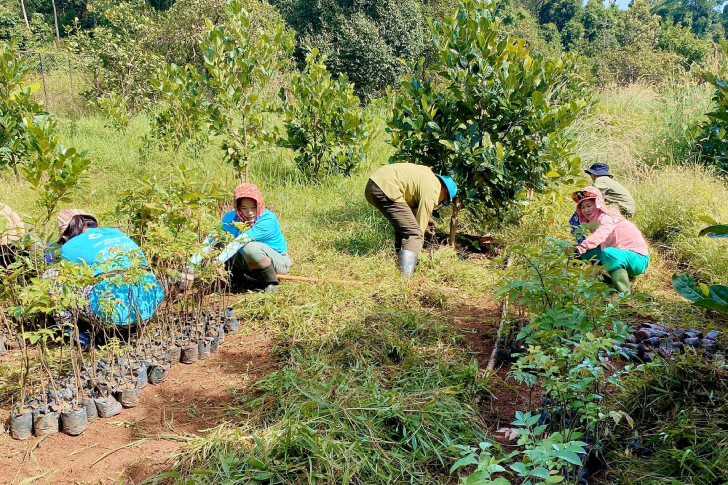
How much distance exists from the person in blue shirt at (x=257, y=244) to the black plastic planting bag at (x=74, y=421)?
1.67m

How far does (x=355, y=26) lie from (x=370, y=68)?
5.12 feet

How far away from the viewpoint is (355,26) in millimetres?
17672

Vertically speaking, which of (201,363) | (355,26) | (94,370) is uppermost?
(355,26)

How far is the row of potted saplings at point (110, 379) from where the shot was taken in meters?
2.60

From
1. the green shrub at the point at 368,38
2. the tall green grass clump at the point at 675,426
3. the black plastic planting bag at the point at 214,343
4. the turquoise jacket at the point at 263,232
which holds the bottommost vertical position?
the black plastic planting bag at the point at 214,343

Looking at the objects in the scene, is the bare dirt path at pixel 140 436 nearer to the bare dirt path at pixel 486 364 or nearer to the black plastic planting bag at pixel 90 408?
A: the black plastic planting bag at pixel 90 408

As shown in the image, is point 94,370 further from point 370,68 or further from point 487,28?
point 370,68

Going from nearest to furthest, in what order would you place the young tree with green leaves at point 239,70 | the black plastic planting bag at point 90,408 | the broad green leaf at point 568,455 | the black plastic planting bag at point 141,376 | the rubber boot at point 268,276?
the broad green leaf at point 568,455 < the black plastic planting bag at point 90,408 < the black plastic planting bag at point 141,376 < the rubber boot at point 268,276 < the young tree with green leaves at point 239,70

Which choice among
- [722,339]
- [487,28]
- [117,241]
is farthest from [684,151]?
[117,241]

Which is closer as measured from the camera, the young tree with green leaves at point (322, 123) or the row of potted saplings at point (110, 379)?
the row of potted saplings at point (110, 379)

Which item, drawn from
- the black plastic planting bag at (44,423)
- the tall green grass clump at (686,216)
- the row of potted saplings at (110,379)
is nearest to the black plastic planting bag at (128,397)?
the row of potted saplings at (110,379)

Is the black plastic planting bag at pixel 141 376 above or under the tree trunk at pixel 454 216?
under

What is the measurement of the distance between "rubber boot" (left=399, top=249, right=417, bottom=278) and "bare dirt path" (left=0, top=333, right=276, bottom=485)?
1651mm

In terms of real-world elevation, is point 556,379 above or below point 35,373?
above
